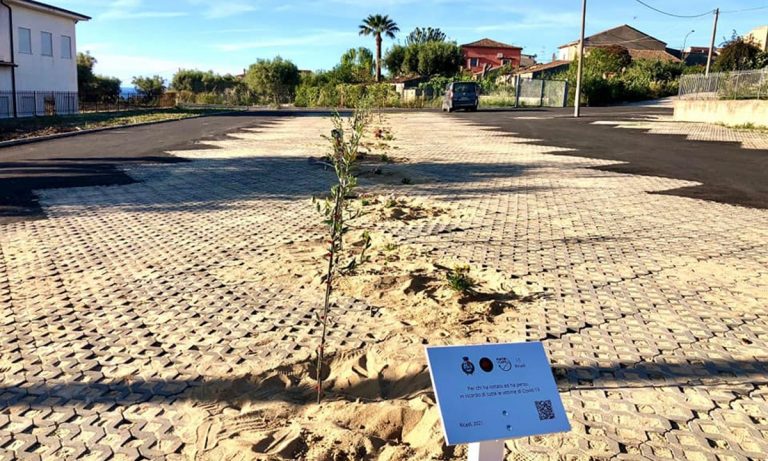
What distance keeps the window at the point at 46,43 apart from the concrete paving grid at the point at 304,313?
32765mm

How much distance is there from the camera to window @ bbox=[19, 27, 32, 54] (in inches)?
1398

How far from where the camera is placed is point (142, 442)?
3.05 m

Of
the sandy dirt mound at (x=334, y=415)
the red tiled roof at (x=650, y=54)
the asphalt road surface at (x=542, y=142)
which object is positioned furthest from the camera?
the red tiled roof at (x=650, y=54)

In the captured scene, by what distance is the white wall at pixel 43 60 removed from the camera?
35.4 metres

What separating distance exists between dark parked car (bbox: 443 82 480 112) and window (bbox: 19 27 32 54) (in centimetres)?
2571

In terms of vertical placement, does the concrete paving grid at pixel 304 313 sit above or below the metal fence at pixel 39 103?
below

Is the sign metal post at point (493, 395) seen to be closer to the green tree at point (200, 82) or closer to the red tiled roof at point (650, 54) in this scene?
the green tree at point (200, 82)

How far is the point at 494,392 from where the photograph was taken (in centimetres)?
219

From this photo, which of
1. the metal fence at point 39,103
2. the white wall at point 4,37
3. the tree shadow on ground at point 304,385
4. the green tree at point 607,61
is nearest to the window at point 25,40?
the white wall at point 4,37

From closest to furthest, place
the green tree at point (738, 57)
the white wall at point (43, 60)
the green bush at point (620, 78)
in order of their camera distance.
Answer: the white wall at point (43, 60), the green tree at point (738, 57), the green bush at point (620, 78)

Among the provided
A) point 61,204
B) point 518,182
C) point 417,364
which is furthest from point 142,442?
point 518,182

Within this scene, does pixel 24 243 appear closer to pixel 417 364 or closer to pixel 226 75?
pixel 417 364

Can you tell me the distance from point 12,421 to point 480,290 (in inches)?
134

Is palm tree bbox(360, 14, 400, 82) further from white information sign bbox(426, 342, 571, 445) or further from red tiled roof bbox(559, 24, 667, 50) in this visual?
white information sign bbox(426, 342, 571, 445)
